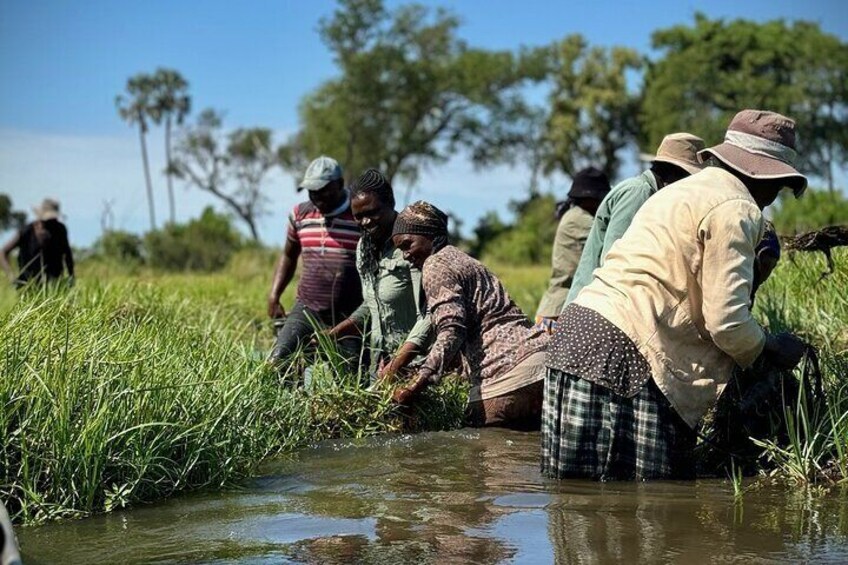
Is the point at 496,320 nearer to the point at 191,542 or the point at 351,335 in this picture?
the point at 351,335

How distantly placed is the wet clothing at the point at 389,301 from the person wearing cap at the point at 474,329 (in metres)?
0.43

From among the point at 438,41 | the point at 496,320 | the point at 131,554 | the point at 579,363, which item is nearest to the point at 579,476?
the point at 579,363

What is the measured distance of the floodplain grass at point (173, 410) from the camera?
16.1ft

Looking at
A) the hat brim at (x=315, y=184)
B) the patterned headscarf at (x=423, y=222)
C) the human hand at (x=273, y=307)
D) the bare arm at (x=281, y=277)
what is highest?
the hat brim at (x=315, y=184)

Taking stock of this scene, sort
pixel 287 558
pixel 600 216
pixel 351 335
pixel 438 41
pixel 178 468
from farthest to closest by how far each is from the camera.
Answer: pixel 438 41
pixel 351 335
pixel 600 216
pixel 178 468
pixel 287 558

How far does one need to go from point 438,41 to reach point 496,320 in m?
47.6

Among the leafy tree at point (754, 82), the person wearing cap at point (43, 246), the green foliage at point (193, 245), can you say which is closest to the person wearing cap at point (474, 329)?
the person wearing cap at point (43, 246)

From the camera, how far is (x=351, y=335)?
740 centimetres

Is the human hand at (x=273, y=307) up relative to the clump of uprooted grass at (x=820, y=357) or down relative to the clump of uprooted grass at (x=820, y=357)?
up

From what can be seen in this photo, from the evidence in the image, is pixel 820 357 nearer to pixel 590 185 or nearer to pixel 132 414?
pixel 590 185

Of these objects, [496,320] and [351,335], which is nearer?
[496,320]

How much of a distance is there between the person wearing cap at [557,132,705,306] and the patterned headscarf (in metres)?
0.74

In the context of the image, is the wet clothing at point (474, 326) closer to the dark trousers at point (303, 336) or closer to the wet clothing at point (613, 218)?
the wet clothing at point (613, 218)

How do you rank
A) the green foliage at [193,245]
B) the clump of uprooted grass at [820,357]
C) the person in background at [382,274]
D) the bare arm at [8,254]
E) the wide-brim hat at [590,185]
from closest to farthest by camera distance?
the clump of uprooted grass at [820,357], the person in background at [382,274], the wide-brim hat at [590,185], the bare arm at [8,254], the green foliage at [193,245]
